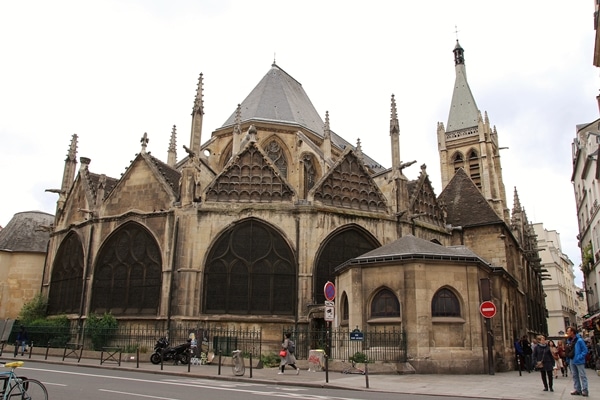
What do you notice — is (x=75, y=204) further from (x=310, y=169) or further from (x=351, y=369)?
(x=351, y=369)

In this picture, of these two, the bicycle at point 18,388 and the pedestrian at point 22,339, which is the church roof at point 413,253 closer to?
the bicycle at point 18,388

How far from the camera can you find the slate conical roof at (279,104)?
32.9 m

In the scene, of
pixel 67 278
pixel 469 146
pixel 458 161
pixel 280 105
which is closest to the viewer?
pixel 67 278

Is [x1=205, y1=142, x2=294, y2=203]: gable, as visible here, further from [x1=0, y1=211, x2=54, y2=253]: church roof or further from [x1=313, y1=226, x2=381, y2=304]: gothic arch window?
[x1=0, y1=211, x2=54, y2=253]: church roof

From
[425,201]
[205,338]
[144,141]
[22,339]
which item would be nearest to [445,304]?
[205,338]

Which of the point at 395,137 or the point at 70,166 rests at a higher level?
the point at 395,137

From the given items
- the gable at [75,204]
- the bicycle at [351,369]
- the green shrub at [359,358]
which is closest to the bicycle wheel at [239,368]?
the bicycle at [351,369]

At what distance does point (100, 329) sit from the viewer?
2031 cm

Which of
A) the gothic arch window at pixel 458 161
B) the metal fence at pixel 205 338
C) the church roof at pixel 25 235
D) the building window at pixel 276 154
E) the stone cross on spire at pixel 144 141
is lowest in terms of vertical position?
the metal fence at pixel 205 338

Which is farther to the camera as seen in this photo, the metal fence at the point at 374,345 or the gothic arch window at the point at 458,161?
the gothic arch window at the point at 458,161

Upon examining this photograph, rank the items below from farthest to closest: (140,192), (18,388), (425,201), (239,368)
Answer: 1. (425,201)
2. (140,192)
3. (239,368)
4. (18,388)

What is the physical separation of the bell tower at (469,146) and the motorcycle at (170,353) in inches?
1556

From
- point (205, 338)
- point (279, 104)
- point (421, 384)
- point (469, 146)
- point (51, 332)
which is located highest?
point (469, 146)

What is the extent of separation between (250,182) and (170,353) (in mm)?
8260
